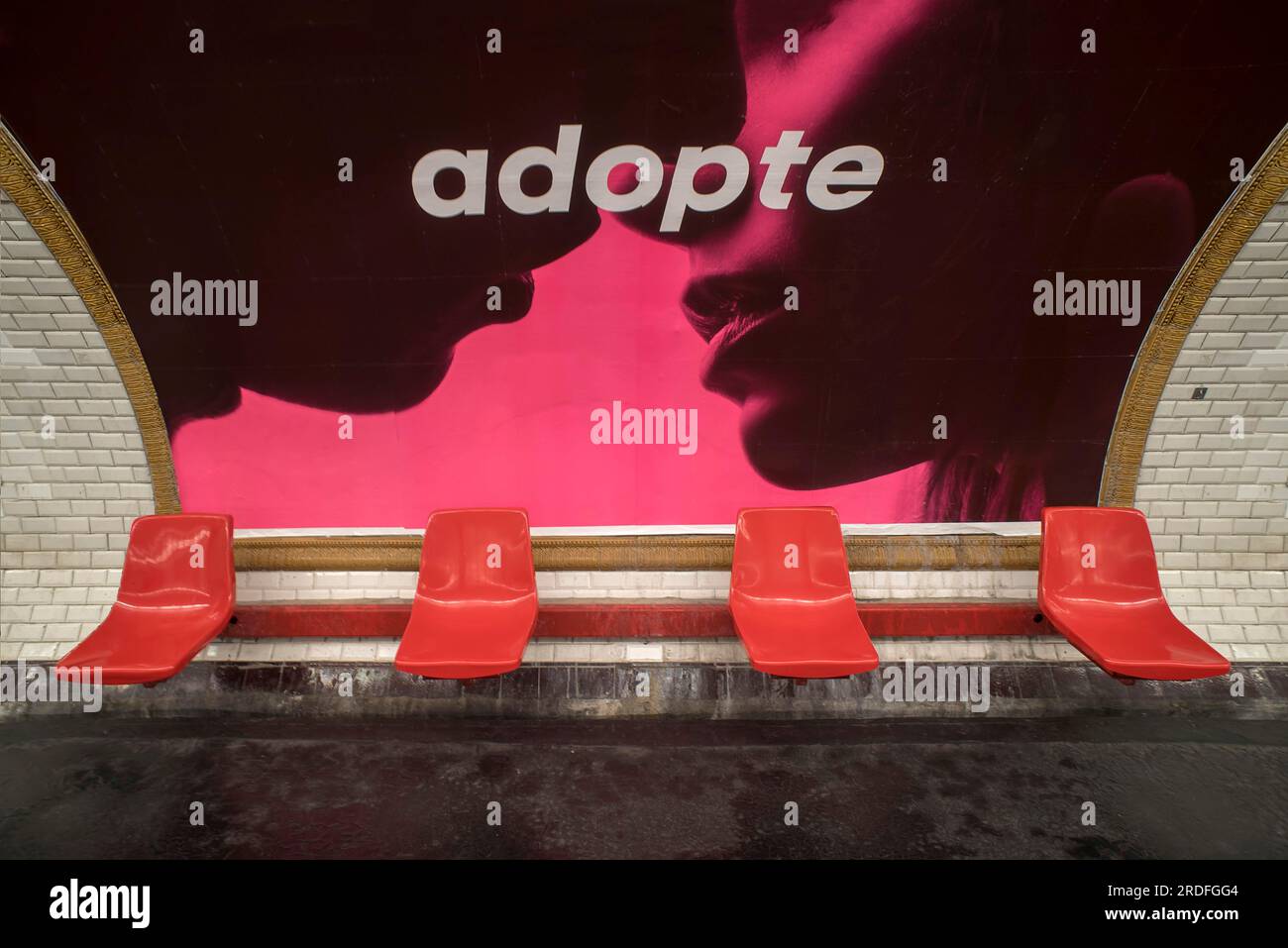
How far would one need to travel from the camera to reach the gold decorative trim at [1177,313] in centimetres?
338

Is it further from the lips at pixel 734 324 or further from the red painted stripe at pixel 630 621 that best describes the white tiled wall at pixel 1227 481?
the lips at pixel 734 324

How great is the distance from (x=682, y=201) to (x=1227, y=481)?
3.81m

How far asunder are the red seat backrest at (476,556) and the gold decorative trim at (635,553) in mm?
300

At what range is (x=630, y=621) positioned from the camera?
3953 millimetres

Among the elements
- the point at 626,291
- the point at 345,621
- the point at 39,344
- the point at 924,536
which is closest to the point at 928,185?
the point at 626,291

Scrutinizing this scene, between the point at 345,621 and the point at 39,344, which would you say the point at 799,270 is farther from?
the point at 39,344

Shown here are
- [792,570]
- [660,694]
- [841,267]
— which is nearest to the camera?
[841,267]

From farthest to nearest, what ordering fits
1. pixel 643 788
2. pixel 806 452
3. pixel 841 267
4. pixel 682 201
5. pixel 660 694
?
1. pixel 806 452
2. pixel 660 694
3. pixel 841 267
4. pixel 682 201
5. pixel 643 788

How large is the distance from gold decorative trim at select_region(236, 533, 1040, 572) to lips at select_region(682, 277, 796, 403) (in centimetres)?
101

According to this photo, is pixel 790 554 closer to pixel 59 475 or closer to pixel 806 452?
pixel 806 452

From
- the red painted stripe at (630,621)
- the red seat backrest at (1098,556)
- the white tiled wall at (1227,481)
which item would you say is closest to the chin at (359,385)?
the red painted stripe at (630,621)

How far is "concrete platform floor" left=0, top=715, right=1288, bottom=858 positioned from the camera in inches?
112

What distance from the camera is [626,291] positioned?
3691mm

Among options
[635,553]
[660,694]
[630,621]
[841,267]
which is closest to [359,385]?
[635,553]
